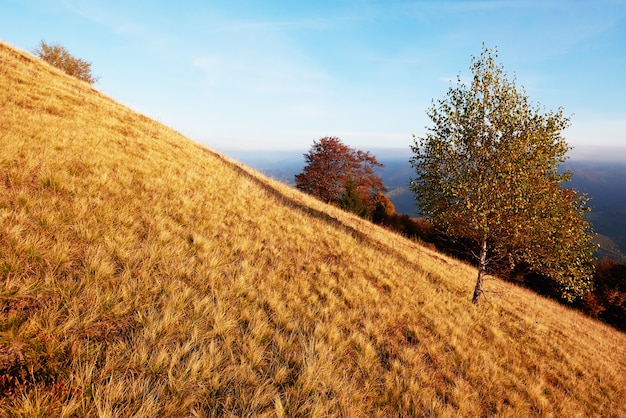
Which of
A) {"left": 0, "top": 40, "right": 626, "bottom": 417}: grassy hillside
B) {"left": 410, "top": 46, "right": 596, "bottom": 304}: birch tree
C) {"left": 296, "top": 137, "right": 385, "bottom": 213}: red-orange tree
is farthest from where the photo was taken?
{"left": 296, "top": 137, "right": 385, "bottom": 213}: red-orange tree

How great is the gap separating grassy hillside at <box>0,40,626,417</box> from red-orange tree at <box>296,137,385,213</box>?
33474 mm

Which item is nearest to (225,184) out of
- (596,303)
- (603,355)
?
(603,355)

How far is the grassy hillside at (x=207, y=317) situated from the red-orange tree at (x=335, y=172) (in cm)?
3347

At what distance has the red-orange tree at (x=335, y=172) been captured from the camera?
1775 inches

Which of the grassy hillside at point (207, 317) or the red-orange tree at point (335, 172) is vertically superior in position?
the red-orange tree at point (335, 172)

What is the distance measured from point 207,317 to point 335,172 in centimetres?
4189

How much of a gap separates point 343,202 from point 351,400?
99.9ft

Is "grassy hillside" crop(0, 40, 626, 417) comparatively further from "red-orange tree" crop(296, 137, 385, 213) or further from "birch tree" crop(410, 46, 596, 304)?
"red-orange tree" crop(296, 137, 385, 213)

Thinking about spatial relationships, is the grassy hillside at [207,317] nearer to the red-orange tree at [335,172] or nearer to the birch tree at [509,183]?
the birch tree at [509,183]

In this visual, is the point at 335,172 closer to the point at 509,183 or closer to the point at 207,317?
the point at 509,183

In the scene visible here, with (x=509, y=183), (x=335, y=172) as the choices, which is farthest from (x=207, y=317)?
(x=335, y=172)

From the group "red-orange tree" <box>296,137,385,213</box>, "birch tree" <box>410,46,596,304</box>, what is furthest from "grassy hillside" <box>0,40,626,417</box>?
"red-orange tree" <box>296,137,385,213</box>

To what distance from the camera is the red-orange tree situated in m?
45.1

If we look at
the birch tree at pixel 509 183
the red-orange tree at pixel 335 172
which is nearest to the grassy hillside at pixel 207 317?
the birch tree at pixel 509 183
